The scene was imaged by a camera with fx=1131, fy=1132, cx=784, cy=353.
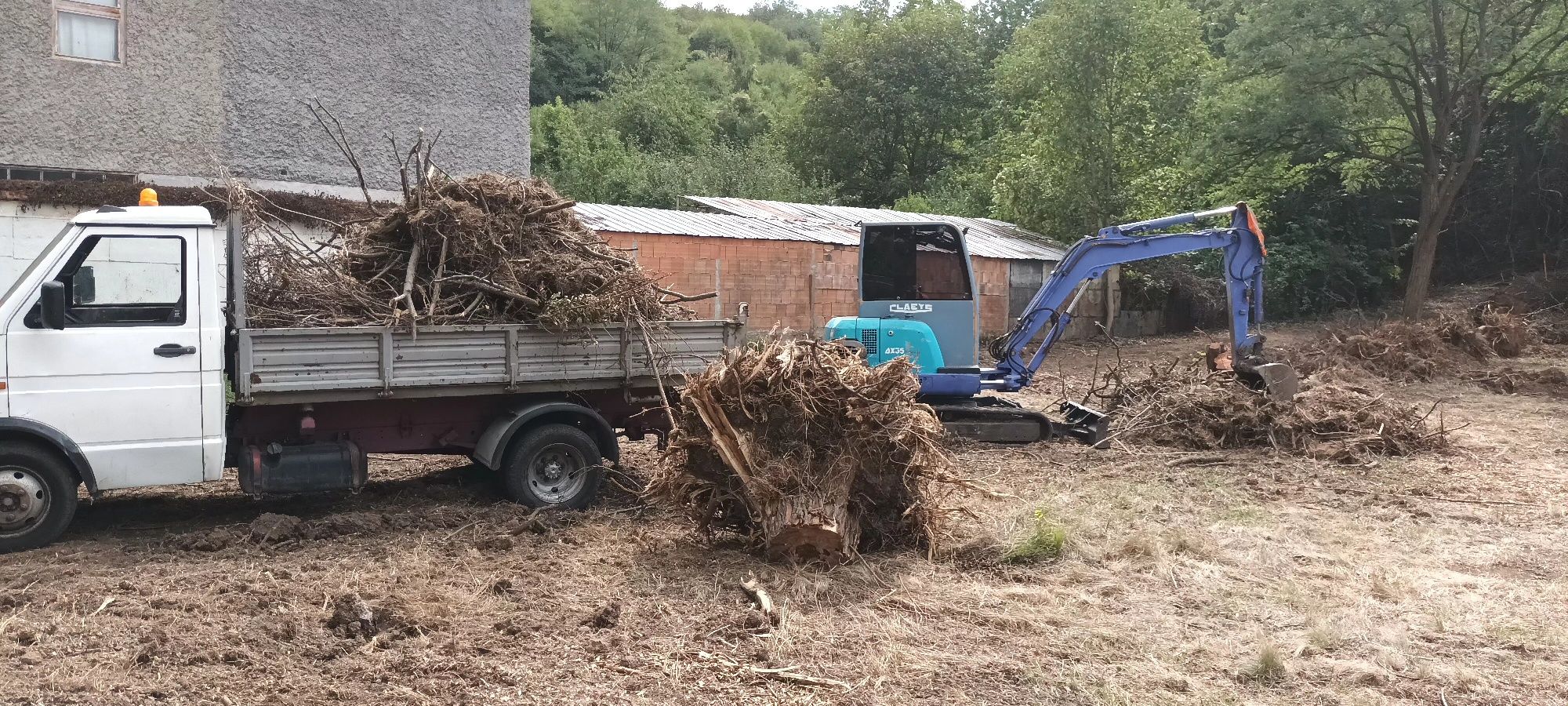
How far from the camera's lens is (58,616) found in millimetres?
5512

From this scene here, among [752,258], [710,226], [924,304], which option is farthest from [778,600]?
[710,226]

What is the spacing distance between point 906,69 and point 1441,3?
1820 centimetres

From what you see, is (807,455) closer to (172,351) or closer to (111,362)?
(172,351)

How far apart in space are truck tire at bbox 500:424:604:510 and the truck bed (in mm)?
347

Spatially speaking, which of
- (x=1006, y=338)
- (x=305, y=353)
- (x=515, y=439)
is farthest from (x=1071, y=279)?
(x=305, y=353)

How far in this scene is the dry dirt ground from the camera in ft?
16.0

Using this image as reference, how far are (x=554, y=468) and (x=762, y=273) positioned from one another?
10270mm

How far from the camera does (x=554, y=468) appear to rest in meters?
8.23

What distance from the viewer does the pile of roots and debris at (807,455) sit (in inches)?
267

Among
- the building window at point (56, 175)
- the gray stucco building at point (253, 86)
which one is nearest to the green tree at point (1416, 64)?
the gray stucco building at point (253, 86)

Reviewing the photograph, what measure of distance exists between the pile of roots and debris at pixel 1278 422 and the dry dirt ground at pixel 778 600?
6.64ft

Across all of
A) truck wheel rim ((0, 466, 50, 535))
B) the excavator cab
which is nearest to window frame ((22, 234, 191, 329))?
truck wheel rim ((0, 466, 50, 535))

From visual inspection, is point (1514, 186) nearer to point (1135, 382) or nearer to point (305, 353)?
point (1135, 382)

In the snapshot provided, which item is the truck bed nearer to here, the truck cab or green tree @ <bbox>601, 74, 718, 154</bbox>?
the truck cab
